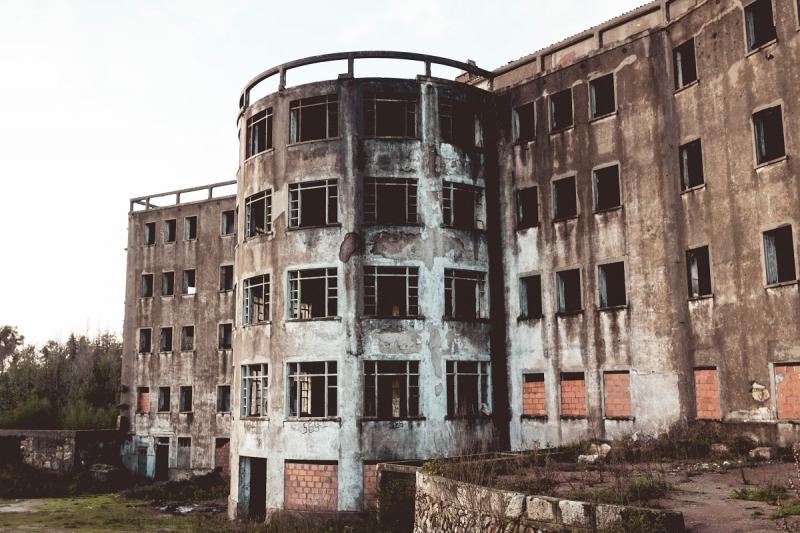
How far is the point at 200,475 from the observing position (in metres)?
35.9

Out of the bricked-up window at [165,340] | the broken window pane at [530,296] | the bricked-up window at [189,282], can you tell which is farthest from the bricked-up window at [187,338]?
the broken window pane at [530,296]

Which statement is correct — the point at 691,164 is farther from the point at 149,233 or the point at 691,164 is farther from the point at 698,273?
the point at 149,233

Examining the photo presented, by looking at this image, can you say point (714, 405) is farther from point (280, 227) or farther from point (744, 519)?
point (280, 227)

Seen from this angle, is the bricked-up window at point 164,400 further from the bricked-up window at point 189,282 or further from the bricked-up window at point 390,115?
the bricked-up window at point 390,115

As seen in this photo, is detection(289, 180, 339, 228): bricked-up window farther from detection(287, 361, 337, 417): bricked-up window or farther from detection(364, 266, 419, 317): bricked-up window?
detection(287, 361, 337, 417): bricked-up window

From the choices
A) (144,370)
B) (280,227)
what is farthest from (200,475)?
(280,227)

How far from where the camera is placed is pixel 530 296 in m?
25.0

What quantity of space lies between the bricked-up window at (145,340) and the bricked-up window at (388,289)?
21144 mm

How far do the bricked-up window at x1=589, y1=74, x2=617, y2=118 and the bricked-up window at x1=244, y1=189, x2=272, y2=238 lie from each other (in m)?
11.0

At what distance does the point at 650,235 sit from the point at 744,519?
12384 millimetres

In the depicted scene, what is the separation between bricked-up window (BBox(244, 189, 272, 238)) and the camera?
25091 millimetres

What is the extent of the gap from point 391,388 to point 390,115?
9267mm

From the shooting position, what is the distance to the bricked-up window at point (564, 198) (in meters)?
24.0

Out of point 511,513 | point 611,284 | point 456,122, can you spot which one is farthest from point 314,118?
point 511,513
